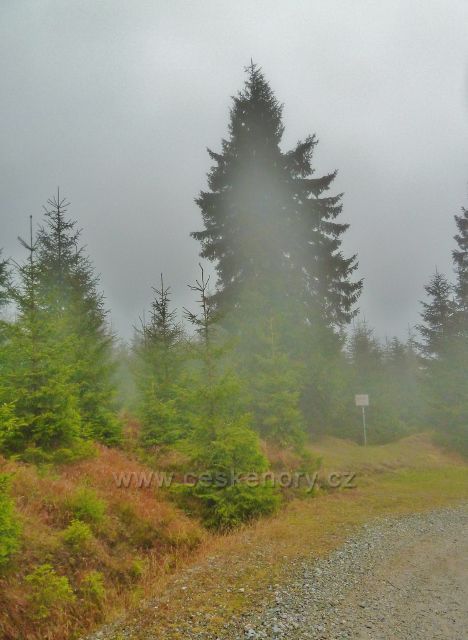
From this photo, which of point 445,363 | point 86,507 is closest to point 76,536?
point 86,507

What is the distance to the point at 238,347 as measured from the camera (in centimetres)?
2167

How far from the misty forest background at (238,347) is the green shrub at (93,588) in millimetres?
3277

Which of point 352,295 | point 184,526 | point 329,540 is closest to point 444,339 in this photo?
point 352,295

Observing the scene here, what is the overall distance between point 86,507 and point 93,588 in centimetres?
204

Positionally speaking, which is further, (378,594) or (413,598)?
(378,594)

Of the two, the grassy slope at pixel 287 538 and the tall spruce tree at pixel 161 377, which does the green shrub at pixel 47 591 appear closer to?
the grassy slope at pixel 287 538

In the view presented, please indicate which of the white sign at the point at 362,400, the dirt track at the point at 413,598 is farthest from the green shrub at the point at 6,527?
the white sign at the point at 362,400

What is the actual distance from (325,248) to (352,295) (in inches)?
137

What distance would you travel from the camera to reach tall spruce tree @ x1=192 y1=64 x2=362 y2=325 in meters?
24.0

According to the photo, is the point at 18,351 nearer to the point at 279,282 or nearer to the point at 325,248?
the point at 279,282

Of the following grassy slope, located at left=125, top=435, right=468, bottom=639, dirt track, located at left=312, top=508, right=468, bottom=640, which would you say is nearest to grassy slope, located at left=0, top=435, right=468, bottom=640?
grassy slope, located at left=125, top=435, right=468, bottom=639

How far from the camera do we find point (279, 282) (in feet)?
74.7

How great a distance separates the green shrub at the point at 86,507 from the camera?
28.5 feet

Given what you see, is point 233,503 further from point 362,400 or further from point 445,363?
point 445,363
